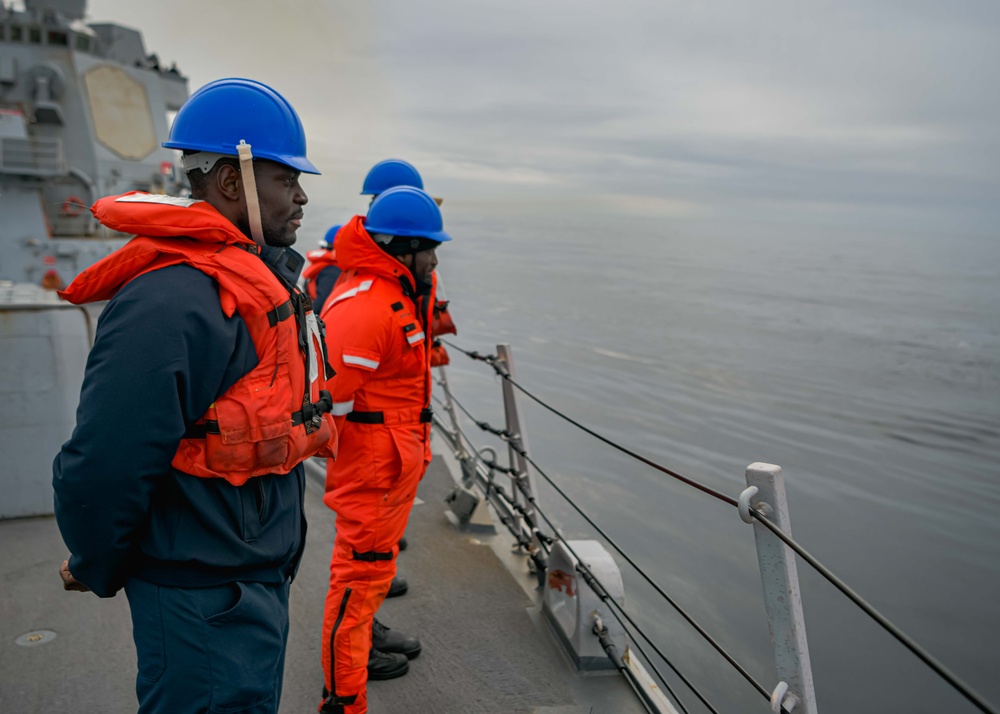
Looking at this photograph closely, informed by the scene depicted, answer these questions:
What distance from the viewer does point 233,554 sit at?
4.83 feet

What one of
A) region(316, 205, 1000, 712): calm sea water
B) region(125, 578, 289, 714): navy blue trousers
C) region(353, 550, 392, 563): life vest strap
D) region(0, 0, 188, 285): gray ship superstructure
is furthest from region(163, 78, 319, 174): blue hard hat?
region(0, 0, 188, 285): gray ship superstructure

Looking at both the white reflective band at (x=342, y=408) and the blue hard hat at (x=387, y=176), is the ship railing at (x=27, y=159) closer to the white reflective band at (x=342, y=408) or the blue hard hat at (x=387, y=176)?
the blue hard hat at (x=387, y=176)

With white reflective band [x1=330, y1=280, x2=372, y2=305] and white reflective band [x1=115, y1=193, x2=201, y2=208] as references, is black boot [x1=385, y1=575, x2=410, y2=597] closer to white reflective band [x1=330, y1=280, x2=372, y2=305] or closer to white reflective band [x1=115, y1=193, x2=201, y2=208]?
white reflective band [x1=330, y1=280, x2=372, y2=305]

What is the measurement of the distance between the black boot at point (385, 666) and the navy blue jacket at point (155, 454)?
1566 millimetres

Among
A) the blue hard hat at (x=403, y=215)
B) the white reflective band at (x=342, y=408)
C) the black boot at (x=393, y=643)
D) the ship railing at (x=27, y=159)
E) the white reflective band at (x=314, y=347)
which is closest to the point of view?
the white reflective band at (x=314, y=347)

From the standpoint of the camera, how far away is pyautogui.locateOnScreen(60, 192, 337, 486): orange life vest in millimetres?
1413

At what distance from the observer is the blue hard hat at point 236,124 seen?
155cm

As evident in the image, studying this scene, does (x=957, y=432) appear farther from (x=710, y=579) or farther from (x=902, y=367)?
(x=710, y=579)

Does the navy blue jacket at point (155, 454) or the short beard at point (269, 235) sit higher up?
the short beard at point (269, 235)

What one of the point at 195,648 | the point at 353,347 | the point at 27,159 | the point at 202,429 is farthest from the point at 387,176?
the point at 27,159

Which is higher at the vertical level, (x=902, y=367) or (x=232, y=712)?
(x=232, y=712)

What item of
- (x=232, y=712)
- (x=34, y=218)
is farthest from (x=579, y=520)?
(x=34, y=218)

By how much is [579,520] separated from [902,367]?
15.2 metres

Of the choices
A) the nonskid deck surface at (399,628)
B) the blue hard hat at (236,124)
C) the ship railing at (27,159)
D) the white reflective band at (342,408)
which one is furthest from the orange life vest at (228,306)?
the ship railing at (27,159)
